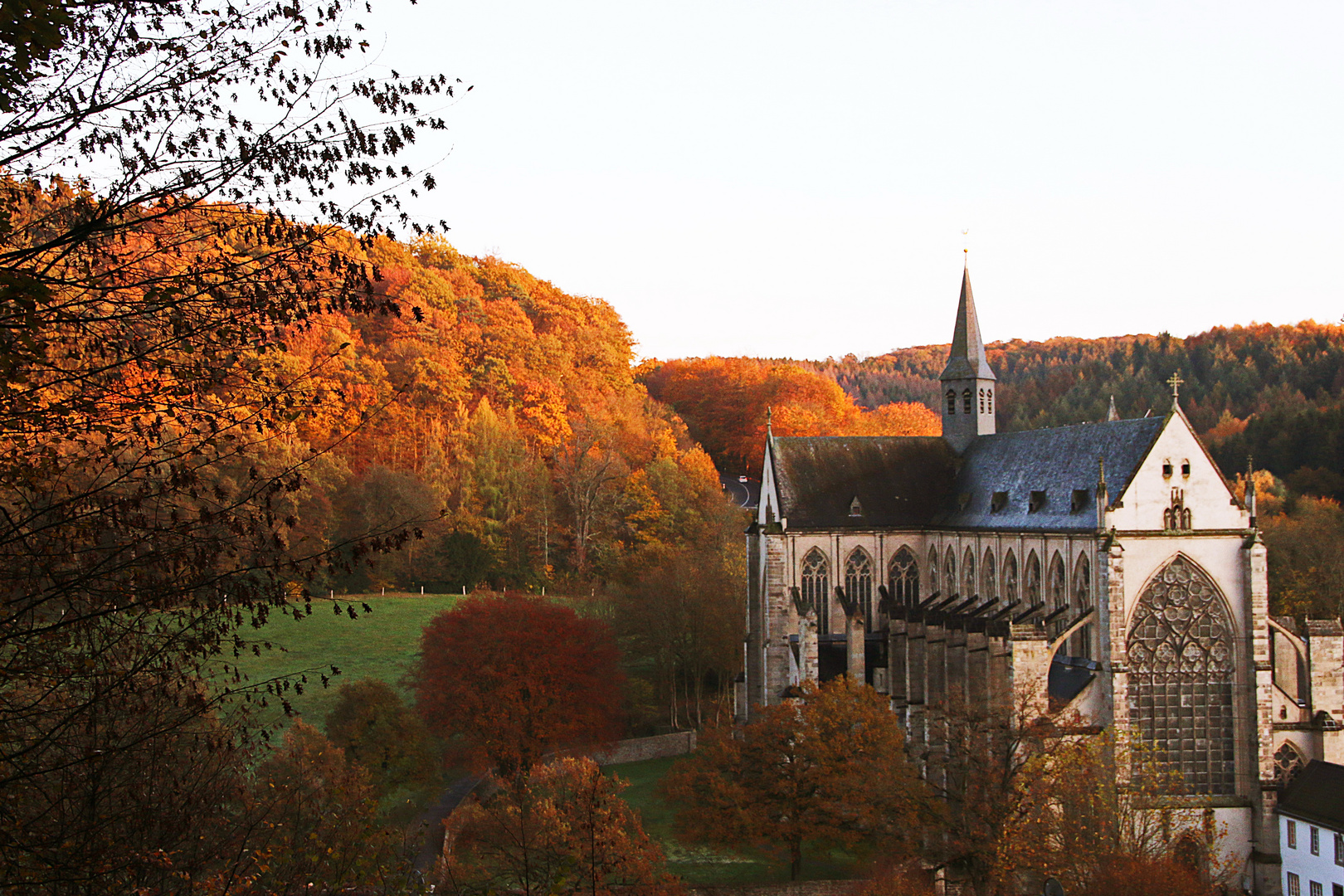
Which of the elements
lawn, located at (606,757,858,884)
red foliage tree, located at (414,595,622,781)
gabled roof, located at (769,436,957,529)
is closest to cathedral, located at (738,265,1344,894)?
gabled roof, located at (769,436,957,529)

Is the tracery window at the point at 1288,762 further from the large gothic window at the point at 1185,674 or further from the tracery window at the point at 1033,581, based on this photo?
the tracery window at the point at 1033,581

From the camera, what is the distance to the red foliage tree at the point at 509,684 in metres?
35.9

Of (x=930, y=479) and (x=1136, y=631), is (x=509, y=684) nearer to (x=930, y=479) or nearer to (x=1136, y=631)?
(x=930, y=479)

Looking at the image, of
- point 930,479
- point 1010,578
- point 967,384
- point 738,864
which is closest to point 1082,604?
point 1010,578

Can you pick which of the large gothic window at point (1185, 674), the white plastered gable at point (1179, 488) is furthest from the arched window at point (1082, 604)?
the white plastered gable at point (1179, 488)

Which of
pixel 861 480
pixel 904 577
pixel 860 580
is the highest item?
pixel 861 480

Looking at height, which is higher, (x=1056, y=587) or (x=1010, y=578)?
(x=1010, y=578)

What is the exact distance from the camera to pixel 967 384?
43875mm

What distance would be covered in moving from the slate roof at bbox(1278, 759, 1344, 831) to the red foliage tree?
65.1ft

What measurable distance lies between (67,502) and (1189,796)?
29762mm

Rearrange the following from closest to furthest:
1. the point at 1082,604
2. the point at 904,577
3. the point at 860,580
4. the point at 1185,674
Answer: the point at 1185,674 → the point at 1082,604 → the point at 860,580 → the point at 904,577

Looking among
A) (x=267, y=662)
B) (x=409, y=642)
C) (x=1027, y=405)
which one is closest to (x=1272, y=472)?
(x=1027, y=405)

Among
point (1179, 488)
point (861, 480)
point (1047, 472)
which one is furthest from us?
point (861, 480)

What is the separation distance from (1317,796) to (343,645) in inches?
1402
